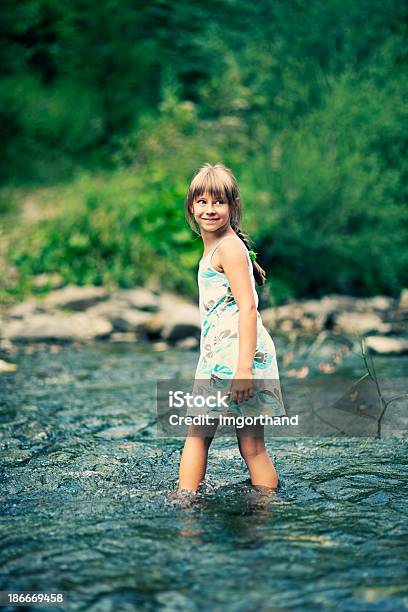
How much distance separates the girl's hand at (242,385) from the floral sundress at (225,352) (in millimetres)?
63

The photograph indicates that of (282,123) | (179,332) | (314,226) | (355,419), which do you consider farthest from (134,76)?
(355,419)

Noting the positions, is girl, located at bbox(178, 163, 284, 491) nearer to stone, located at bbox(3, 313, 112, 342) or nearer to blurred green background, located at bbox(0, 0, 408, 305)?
stone, located at bbox(3, 313, 112, 342)

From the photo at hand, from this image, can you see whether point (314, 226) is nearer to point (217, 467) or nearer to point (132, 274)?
point (132, 274)

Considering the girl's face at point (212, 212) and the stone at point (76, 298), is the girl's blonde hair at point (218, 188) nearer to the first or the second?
the girl's face at point (212, 212)

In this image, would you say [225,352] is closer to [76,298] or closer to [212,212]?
[212,212]

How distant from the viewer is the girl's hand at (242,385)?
2.84m

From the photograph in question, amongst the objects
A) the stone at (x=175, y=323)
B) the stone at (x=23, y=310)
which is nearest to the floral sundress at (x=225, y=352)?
the stone at (x=175, y=323)

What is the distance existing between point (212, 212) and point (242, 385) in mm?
609

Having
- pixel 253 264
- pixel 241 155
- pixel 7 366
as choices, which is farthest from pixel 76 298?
pixel 253 264

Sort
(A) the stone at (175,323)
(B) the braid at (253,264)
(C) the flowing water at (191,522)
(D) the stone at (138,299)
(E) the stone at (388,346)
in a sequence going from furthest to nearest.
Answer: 1. (D) the stone at (138,299)
2. (A) the stone at (175,323)
3. (E) the stone at (388,346)
4. (B) the braid at (253,264)
5. (C) the flowing water at (191,522)

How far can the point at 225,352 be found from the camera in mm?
2947

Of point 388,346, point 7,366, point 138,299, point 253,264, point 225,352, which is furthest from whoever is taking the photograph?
point 138,299

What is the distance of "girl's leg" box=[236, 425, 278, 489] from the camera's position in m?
3.01

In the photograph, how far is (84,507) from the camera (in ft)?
9.39
